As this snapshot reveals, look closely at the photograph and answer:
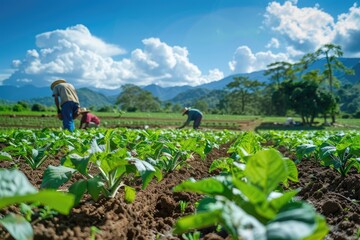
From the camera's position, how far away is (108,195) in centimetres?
246

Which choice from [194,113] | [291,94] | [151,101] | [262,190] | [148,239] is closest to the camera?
[262,190]

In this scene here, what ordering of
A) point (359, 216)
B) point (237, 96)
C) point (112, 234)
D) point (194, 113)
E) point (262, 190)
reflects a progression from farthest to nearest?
1. point (237, 96)
2. point (194, 113)
3. point (359, 216)
4. point (112, 234)
5. point (262, 190)

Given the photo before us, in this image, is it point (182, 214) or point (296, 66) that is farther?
point (296, 66)

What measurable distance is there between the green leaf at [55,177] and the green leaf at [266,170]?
3.96ft

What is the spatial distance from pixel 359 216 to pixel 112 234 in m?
1.79

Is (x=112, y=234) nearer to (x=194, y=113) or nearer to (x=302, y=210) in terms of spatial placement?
(x=302, y=210)

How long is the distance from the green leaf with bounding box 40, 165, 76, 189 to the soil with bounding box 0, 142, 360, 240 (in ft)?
0.68

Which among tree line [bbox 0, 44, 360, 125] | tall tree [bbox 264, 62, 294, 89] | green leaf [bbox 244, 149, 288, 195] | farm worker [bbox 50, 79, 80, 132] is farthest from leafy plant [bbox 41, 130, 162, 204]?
tall tree [bbox 264, 62, 294, 89]

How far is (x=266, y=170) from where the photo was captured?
1.41 metres

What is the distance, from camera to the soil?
5.76 feet

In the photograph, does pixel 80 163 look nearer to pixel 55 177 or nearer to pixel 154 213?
pixel 55 177

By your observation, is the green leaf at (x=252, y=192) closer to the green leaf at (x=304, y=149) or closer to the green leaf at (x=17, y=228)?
the green leaf at (x=17, y=228)

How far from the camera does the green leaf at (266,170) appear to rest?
1395 mm

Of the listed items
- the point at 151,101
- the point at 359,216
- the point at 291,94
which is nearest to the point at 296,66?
the point at 291,94
